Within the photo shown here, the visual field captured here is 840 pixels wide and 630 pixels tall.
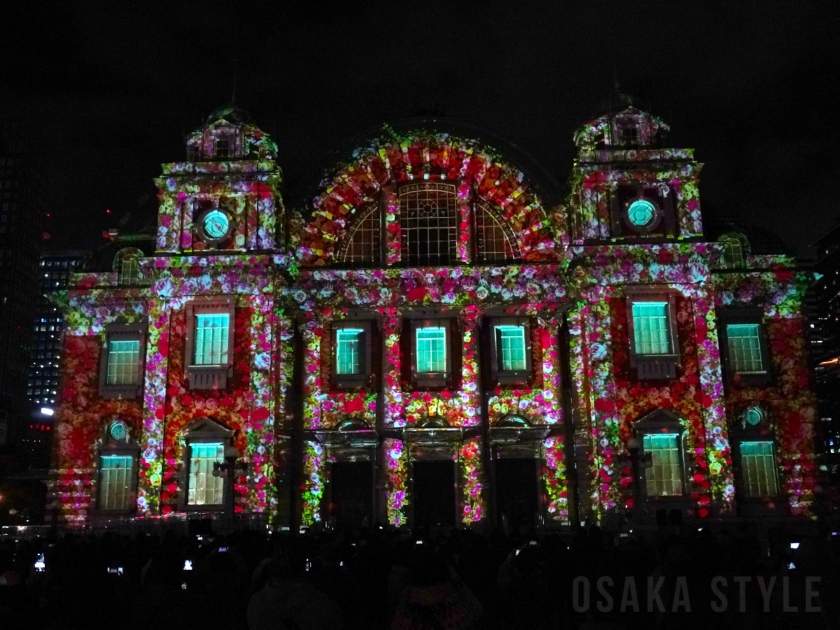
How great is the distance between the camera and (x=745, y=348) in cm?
3406

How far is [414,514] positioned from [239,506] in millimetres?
6715

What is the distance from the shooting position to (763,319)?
112 ft

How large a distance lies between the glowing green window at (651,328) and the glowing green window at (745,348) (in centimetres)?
327

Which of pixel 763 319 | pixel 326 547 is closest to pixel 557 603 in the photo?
pixel 326 547

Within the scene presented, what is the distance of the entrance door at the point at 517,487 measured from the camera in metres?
33.7

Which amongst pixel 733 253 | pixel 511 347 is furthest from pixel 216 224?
pixel 733 253

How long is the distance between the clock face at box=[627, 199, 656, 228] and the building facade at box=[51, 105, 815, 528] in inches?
3.4

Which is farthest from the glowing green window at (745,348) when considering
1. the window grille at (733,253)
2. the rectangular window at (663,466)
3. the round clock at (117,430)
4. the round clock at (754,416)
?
the round clock at (117,430)

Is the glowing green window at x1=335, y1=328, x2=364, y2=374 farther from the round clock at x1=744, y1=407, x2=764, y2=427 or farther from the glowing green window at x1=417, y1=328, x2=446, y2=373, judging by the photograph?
the round clock at x1=744, y1=407, x2=764, y2=427

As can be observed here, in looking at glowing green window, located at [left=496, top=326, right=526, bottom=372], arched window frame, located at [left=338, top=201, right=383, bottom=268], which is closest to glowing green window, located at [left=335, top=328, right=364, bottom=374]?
arched window frame, located at [left=338, top=201, right=383, bottom=268]

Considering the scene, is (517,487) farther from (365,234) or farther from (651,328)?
(365,234)

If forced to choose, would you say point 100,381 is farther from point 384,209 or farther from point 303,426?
point 384,209

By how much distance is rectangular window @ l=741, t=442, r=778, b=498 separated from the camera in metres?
32.4

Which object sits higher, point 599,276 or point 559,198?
point 559,198
